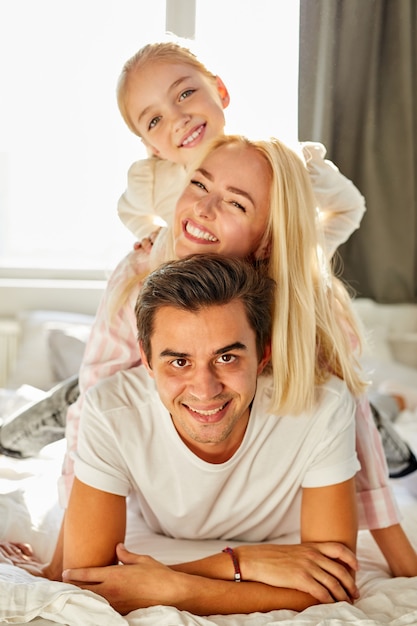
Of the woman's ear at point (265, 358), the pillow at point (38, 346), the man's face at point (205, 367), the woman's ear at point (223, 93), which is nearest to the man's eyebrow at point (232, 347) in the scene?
the man's face at point (205, 367)

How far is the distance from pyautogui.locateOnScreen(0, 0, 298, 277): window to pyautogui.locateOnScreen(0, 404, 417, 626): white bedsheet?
2.60ft

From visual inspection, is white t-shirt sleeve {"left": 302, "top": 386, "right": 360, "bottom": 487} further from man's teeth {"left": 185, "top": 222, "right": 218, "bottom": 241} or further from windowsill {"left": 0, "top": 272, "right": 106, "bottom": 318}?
windowsill {"left": 0, "top": 272, "right": 106, "bottom": 318}

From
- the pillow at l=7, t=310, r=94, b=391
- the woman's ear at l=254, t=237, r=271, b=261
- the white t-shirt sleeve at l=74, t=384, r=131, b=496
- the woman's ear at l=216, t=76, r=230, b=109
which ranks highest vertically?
the woman's ear at l=216, t=76, r=230, b=109

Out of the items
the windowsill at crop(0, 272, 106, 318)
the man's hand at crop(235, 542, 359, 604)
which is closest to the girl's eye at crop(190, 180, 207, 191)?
the man's hand at crop(235, 542, 359, 604)

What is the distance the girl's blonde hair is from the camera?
172 cm

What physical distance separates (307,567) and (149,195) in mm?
815

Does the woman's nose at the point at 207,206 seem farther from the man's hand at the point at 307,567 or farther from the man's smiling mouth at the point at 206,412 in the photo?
the man's hand at the point at 307,567

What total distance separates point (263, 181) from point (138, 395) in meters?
0.41

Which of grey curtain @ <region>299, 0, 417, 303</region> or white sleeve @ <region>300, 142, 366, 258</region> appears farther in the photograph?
grey curtain @ <region>299, 0, 417, 303</region>

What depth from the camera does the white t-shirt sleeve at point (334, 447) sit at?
149 cm

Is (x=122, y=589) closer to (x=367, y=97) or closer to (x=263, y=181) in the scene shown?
(x=263, y=181)

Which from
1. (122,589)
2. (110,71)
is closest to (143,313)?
(122,589)

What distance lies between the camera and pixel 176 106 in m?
1.70

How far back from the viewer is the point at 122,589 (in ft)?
4.49
